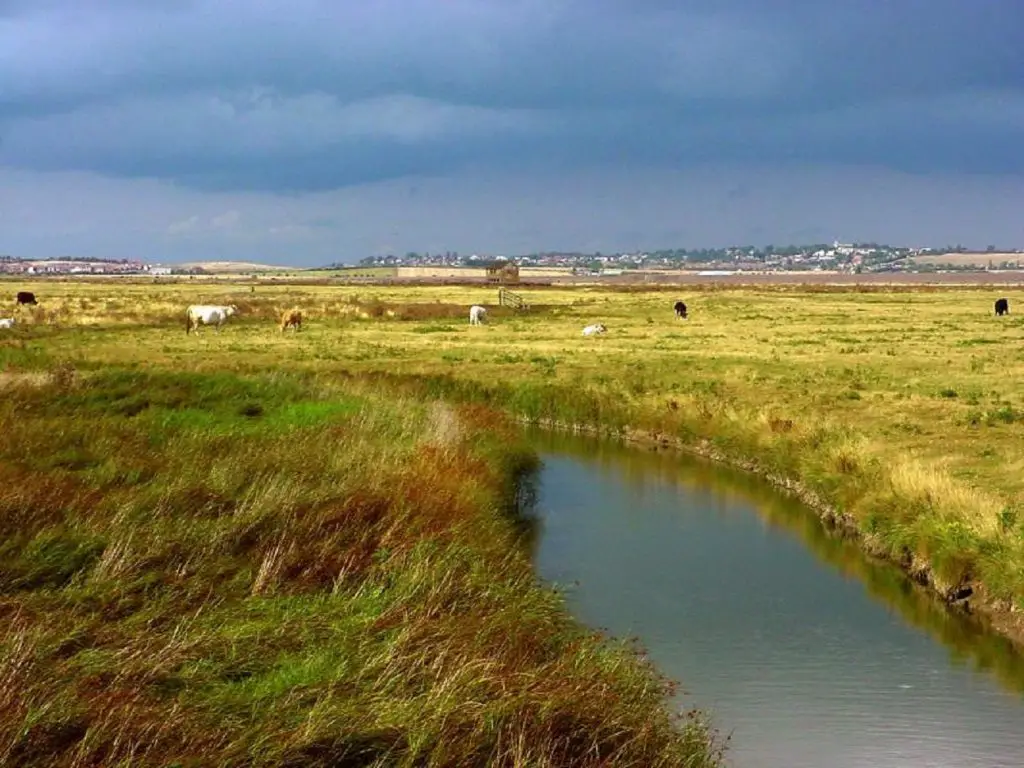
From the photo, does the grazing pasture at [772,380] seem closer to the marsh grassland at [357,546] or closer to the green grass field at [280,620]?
the marsh grassland at [357,546]

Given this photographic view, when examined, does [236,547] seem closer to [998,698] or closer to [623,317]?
[998,698]

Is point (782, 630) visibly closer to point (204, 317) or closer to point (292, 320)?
point (292, 320)

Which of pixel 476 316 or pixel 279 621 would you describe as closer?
pixel 279 621

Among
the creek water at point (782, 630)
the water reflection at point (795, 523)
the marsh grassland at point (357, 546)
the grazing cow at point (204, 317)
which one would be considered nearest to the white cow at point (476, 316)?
the grazing cow at point (204, 317)

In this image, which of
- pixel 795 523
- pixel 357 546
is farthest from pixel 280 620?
pixel 795 523

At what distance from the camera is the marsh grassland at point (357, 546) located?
717 centimetres

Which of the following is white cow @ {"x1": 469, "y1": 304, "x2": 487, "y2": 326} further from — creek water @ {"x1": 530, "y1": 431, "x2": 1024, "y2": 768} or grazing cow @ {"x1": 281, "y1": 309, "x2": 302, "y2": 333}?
creek water @ {"x1": 530, "y1": 431, "x2": 1024, "y2": 768}

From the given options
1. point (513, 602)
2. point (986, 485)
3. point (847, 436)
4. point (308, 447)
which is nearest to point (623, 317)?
point (847, 436)

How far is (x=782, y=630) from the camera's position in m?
14.8

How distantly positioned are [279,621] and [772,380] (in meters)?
27.2

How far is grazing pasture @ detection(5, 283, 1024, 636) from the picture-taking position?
56.9ft

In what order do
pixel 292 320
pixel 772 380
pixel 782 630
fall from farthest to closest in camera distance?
pixel 292 320
pixel 772 380
pixel 782 630

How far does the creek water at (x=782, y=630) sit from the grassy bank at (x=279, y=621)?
1.79m

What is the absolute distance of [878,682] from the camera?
516 inches
